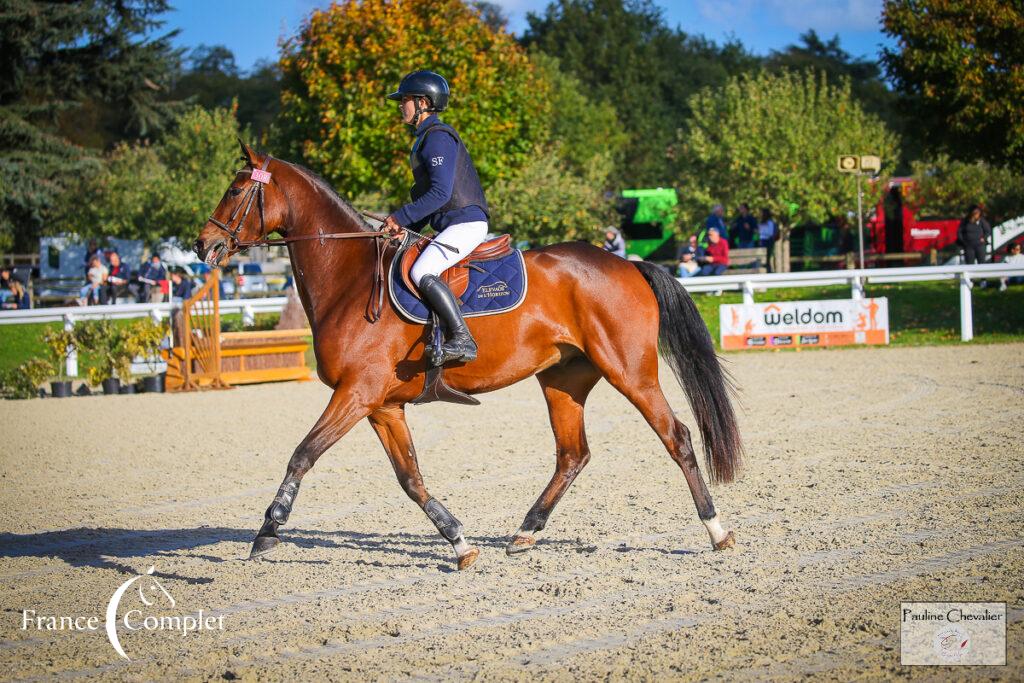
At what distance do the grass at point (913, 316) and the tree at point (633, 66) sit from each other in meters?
38.7

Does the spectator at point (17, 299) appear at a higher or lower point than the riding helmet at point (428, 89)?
lower

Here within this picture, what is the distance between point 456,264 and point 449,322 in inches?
21.3

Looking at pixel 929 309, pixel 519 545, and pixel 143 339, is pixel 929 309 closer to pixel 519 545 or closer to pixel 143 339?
pixel 143 339

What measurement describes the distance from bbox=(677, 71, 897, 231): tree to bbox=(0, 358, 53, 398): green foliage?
90.1 ft

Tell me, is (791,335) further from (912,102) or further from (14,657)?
(14,657)

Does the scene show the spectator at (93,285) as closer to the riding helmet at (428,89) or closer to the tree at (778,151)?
the tree at (778,151)

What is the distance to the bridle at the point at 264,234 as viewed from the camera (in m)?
6.90

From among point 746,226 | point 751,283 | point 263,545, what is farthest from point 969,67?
point 263,545

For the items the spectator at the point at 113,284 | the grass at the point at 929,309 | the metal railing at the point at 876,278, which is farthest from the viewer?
the spectator at the point at 113,284

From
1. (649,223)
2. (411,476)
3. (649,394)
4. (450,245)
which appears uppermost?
(649,223)

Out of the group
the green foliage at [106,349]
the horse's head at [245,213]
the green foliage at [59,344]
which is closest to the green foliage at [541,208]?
the green foliage at [106,349]

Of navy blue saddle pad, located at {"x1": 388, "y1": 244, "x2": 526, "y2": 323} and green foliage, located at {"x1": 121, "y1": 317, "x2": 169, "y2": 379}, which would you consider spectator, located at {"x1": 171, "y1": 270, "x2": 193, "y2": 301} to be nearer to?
green foliage, located at {"x1": 121, "y1": 317, "x2": 169, "y2": 379}

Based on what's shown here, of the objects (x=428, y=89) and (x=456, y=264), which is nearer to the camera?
(x=428, y=89)

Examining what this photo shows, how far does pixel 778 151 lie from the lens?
40812 mm
